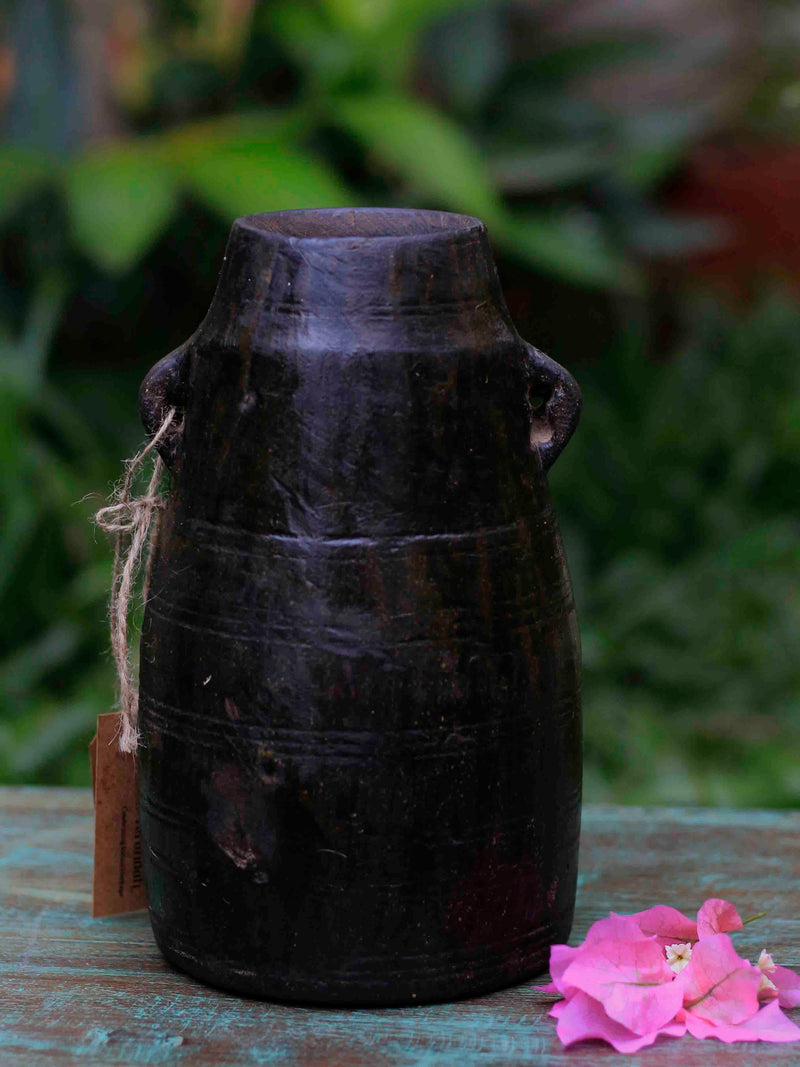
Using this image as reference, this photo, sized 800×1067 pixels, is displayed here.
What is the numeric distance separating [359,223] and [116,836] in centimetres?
70

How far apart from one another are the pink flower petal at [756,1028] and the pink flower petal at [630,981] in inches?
1.0

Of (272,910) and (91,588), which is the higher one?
(272,910)

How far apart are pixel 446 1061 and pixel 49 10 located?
3.18m

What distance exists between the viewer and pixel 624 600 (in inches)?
137

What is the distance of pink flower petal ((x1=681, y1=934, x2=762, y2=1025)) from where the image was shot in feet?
4.28

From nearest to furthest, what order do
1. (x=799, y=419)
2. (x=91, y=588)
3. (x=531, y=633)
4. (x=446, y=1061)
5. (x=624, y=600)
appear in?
1. (x=446, y=1061)
2. (x=531, y=633)
3. (x=91, y=588)
4. (x=624, y=600)
5. (x=799, y=419)

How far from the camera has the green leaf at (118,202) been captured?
3.04 m

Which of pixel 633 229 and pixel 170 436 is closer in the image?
pixel 170 436

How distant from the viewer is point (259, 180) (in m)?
3.19

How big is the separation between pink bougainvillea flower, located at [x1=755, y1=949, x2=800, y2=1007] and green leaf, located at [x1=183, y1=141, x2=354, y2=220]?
207 centimetres

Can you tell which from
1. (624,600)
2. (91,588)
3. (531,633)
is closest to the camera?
(531,633)

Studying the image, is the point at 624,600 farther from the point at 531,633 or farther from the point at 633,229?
the point at 531,633

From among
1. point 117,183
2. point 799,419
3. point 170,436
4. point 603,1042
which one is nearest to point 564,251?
point 799,419

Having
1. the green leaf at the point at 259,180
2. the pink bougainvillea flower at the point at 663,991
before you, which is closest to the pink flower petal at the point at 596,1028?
the pink bougainvillea flower at the point at 663,991
